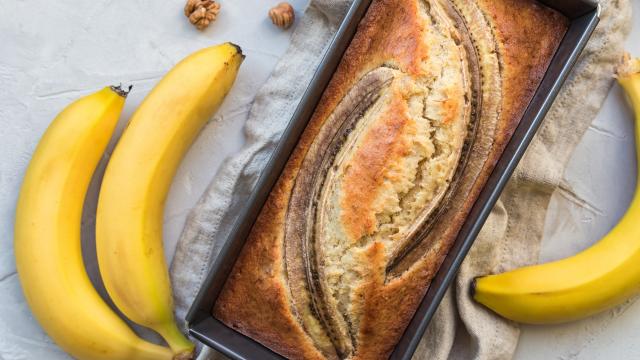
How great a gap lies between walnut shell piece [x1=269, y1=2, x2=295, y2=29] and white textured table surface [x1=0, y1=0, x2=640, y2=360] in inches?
1.6

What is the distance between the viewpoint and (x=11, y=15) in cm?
187

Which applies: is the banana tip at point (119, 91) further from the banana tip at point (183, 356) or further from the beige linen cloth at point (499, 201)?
the banana tip at point (183, 356)

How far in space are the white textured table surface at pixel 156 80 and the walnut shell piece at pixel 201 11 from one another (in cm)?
4

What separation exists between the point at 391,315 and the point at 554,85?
0.62 metres

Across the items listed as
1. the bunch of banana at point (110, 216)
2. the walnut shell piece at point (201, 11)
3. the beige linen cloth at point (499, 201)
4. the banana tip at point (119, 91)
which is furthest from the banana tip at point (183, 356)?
the walnut shell piece at point (201, 11)

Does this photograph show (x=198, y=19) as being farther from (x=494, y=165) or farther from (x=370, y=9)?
(x=494, y=165)

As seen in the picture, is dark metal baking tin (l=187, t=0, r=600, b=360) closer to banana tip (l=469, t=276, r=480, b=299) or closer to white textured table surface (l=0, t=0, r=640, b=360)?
banana tip (l=469, t=276, r=480, b=299)

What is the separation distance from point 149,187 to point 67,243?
9.7 inches

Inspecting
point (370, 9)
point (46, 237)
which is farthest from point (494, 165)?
point (46, 237)

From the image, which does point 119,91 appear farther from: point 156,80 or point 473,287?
point 473,287

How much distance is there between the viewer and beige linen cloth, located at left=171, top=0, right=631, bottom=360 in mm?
1802

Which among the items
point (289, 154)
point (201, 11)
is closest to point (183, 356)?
point (289, 154)

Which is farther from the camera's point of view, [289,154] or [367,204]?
[289,154]

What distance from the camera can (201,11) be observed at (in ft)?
5.99
